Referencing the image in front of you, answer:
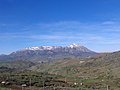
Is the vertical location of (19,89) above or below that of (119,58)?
below

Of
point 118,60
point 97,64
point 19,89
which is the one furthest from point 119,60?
point 19,89

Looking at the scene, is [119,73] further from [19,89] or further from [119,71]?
[19,89]

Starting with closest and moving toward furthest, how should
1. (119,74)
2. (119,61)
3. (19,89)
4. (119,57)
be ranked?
(19,89)
(119,74)
(119,61)
(119,57)

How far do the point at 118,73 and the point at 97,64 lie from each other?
57942 millimetres

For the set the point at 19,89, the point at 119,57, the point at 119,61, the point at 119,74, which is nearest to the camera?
the point at 19,89

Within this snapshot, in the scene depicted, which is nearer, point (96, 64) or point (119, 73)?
point (119, 73)

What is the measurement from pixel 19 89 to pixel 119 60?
134278 mm

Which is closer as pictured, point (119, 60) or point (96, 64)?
point (119, 60)

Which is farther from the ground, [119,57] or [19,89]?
[119,57]

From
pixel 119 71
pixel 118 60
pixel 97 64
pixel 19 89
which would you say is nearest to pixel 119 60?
pixel 118 60

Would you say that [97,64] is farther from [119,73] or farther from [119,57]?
[119,73]

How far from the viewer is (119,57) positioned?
193000mm

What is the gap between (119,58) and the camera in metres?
190

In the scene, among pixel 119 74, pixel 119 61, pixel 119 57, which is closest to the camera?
pixel 119 74
